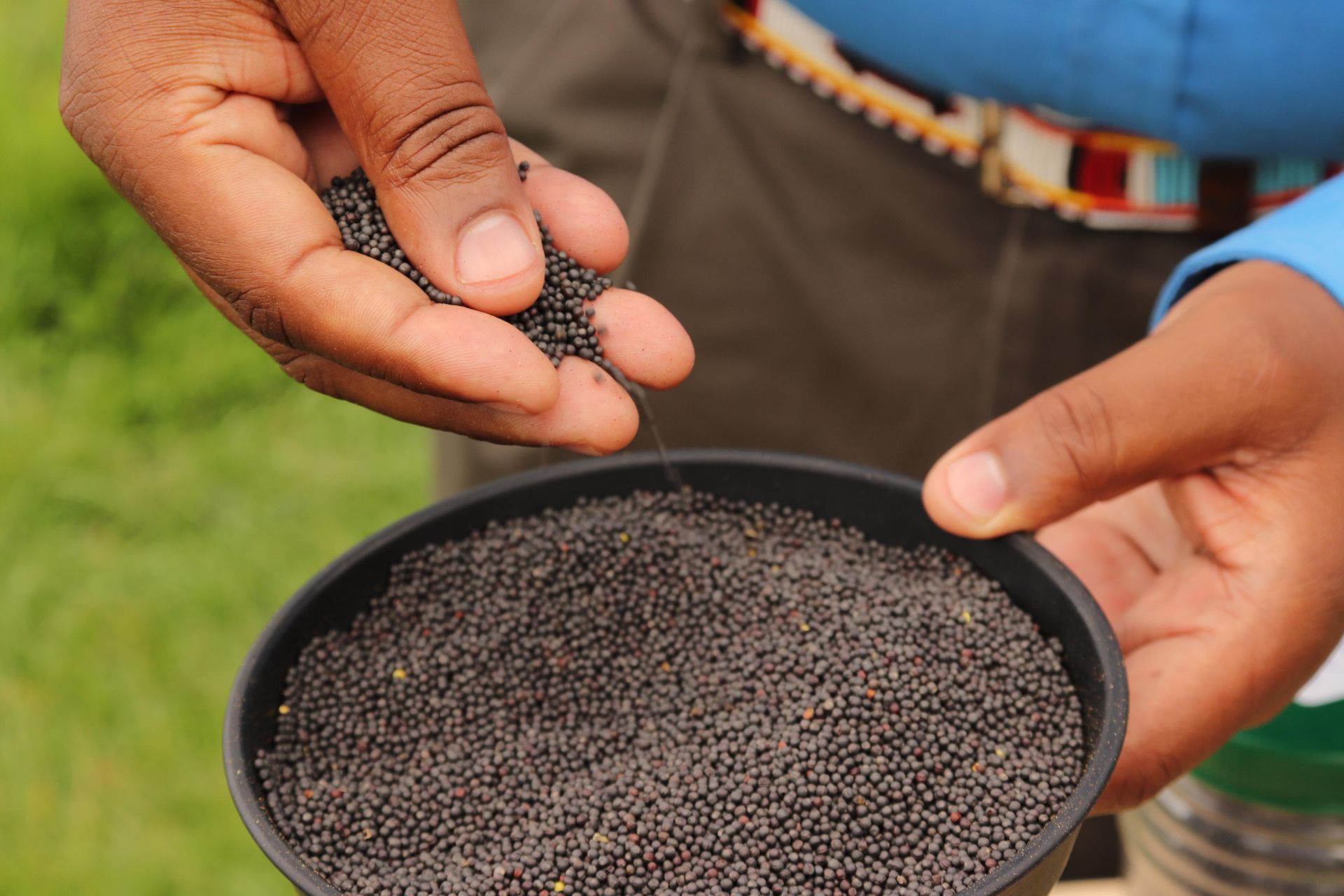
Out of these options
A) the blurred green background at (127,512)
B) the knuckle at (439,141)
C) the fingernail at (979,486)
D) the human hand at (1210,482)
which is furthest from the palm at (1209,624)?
the blurred green background at (127,512)

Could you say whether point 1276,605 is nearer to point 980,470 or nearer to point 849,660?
point 980,470

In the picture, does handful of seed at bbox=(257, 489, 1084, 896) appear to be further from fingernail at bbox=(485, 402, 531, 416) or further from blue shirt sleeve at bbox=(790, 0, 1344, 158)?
blue shirt sleeve at bbox=(790, 0, 1344, 158)

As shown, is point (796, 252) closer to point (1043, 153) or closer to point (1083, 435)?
point (1043, 153)

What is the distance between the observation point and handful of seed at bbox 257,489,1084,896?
1075 mm

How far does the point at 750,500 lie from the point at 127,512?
7.61 feet

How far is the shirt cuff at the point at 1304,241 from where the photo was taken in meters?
1.38

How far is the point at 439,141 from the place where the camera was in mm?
1105

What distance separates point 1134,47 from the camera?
5.07ft

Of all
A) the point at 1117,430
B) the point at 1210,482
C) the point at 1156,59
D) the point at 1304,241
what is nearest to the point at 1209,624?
the point at 1210,482

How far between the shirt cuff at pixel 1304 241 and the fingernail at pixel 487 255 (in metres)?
0.87

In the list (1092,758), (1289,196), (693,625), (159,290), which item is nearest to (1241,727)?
(1092,758)

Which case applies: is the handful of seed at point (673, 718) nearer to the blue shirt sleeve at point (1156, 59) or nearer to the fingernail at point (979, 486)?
the fingernail at point (979, 486)

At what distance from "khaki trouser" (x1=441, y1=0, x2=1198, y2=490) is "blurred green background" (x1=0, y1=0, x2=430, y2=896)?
991mm

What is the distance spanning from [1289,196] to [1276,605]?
2.31 feet
